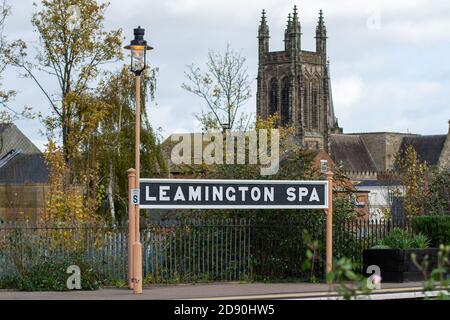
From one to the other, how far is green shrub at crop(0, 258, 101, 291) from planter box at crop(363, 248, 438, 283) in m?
7.07

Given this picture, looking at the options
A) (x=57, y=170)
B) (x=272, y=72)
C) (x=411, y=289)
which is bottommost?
(x=411, y=289)

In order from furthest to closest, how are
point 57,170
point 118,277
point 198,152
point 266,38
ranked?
point 266,38
point 198,152
point 57,170
point 118,277

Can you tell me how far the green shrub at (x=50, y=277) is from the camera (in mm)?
25672

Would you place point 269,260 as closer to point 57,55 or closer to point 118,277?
point 118,277

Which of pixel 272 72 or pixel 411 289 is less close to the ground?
pixel 272 72

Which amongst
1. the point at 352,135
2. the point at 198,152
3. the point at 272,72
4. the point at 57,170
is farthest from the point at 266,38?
the point at 57,170

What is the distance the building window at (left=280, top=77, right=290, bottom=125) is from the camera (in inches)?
6329

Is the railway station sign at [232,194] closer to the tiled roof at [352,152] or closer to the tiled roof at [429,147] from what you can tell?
the tiled roof at [429,147]

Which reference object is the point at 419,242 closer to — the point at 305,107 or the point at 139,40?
the point at 139,40

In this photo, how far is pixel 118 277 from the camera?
89.8ft

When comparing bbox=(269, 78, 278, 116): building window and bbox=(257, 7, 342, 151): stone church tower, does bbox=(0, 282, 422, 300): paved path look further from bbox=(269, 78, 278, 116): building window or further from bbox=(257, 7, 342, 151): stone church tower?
bbox=(269, 78, 278, 116): building window

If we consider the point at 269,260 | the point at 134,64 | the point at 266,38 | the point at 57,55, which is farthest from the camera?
the point at 266,38

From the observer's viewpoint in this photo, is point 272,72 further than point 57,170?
Yes

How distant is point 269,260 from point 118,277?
4.41m
